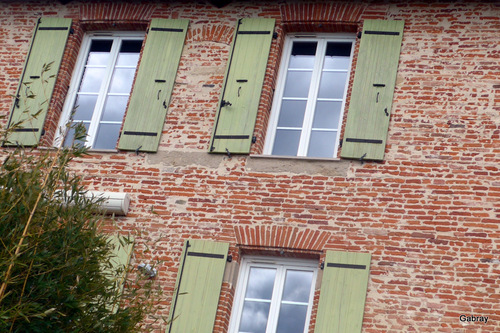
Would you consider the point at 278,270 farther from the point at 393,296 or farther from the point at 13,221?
the point at 13,221

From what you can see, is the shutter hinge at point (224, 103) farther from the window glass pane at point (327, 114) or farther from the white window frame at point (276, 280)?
the white window frame at point (276, 280)

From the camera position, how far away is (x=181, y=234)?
39.8ft

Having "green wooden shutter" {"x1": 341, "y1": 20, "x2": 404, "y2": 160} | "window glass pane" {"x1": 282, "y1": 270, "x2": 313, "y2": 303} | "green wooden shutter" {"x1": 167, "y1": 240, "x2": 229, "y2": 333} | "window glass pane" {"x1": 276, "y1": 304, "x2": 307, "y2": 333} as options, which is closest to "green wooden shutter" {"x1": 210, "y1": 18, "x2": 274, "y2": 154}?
"green wooden shutter" {"x1": 341, "y1": 20, "x2": 404, "y2": 160}

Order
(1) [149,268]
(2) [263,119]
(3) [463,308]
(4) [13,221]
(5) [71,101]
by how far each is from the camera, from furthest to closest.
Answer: (5) [71,101]
(2) [263,119]
(1) [149,268]
(3) [463,308]
(4) [13,221]

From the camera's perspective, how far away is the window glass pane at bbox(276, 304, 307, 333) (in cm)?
1148

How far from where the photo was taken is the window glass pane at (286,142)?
41.4ft

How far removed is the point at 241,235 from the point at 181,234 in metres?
0.71

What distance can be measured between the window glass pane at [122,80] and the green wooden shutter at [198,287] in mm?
2530

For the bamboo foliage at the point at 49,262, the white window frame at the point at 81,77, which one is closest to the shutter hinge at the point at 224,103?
the white window frame at the point at 81,77

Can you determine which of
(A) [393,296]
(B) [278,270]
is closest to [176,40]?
(B) [278,270]

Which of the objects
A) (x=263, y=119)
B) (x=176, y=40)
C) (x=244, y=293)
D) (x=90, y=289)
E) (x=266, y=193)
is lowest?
(x=90, y=289)

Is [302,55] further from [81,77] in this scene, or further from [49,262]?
[49,262]

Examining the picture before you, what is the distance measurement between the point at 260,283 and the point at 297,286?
0.43 meters

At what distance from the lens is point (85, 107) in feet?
44.2
